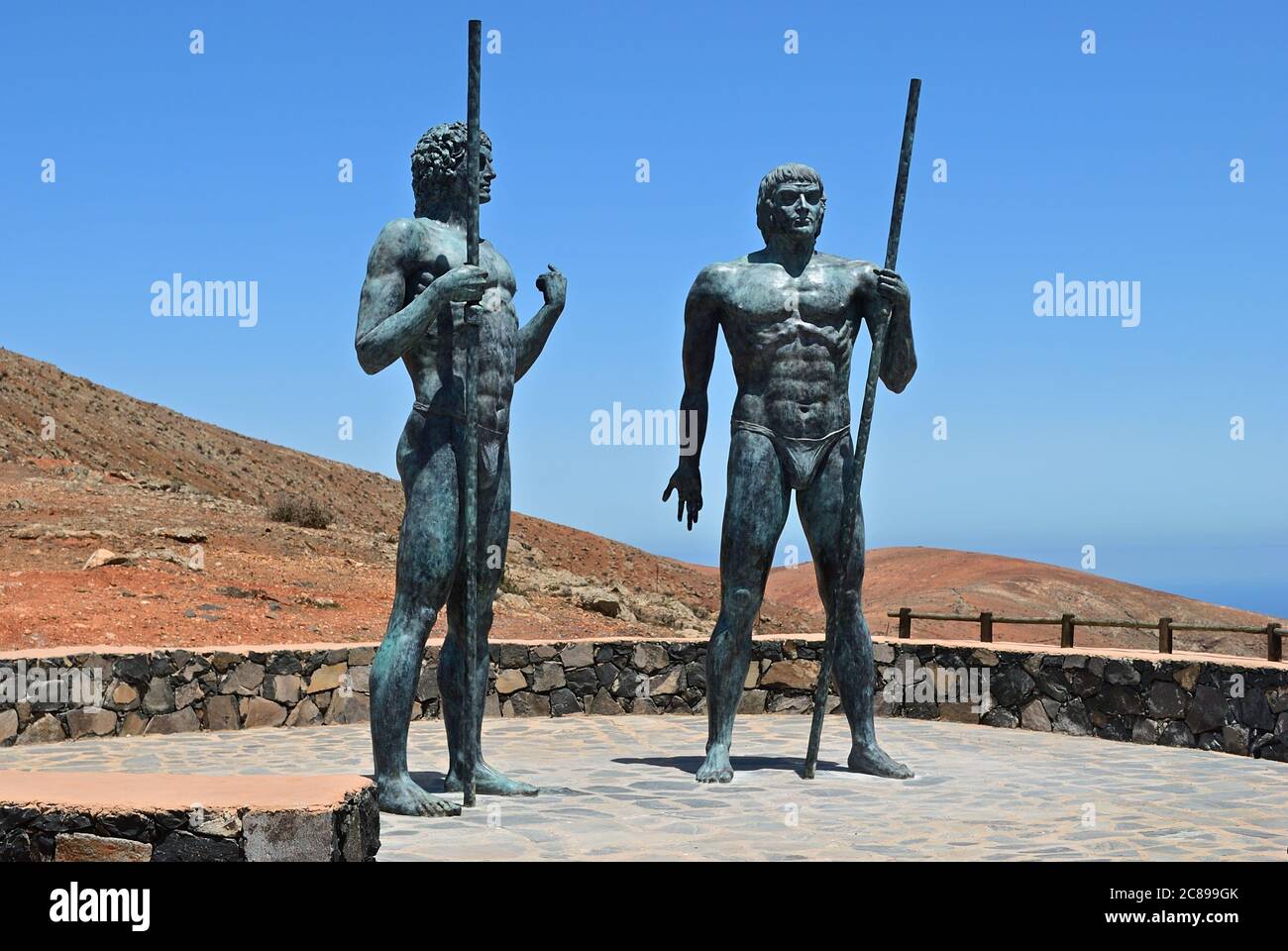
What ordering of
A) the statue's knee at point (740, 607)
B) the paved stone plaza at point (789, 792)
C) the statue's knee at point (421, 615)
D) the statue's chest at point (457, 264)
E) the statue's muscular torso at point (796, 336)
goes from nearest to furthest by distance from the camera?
1. the paved stone plaza at point (789, 792)
2. the statue's knee at point (421, 615)
3. the statue's chest at point (457, 264)
4. the statue's muscular torso at point (796, 336)
5. the statue's knee at point (740, 607)

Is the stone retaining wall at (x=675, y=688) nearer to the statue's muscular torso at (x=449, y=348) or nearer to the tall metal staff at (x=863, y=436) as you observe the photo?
the tall metal staff at (x=863, y=436)

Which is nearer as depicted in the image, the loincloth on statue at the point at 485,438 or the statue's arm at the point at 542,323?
the loincloth on statue at the point at 485,438

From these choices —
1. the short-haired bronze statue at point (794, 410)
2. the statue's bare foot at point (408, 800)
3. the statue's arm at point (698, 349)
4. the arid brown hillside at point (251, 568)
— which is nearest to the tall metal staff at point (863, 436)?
the short-haired bronze statue at point (794, 410)

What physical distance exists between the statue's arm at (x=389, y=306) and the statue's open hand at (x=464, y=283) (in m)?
0.05

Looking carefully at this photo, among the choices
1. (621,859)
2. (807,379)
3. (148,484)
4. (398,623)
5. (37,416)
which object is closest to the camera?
(621,859)

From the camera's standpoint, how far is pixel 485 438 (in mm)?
6555

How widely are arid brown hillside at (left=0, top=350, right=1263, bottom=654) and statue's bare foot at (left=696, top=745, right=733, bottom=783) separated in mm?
9338

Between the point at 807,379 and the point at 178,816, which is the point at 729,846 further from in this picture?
the point at 807,379

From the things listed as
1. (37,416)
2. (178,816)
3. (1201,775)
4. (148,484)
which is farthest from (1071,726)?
(37,416)

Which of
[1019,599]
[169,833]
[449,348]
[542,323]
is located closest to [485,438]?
[449,348]

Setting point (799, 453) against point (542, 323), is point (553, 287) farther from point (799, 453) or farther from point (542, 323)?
point (799, 453)

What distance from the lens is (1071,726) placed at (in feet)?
30.9

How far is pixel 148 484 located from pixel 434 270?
844 inches

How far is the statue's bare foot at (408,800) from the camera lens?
6164mm
